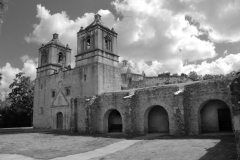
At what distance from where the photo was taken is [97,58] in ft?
78.3

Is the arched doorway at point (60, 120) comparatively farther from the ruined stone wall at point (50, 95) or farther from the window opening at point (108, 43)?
the window opening at point (108, 43)

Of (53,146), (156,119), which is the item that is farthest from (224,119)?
(53,146)

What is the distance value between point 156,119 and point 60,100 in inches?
530

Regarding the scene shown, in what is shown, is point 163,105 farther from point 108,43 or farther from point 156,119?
point 108,43

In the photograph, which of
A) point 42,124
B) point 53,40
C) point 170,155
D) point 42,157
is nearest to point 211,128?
point 170,155

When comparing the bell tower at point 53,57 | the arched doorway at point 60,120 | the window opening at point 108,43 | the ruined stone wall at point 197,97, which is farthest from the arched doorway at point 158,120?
the bell tower at point 53,57

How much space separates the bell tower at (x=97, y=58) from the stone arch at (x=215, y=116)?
11.1 metres

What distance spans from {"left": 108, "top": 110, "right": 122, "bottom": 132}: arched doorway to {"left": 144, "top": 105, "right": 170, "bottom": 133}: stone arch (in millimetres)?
3605

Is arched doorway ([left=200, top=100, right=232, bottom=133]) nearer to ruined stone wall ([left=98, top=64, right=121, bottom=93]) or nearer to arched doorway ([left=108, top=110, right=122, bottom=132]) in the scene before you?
arched doorway ([left=108, top=110, right=122, bottom=132])

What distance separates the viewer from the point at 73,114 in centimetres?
2189

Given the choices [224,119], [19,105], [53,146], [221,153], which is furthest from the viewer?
[19,105]

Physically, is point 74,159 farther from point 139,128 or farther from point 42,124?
point 42,124

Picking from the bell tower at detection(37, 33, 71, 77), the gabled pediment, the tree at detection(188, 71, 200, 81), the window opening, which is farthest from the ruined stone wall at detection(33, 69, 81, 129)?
the tree at detection(188, 71, 200, 81)

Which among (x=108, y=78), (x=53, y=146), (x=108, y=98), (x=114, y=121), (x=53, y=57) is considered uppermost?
(x=53, y=57)
